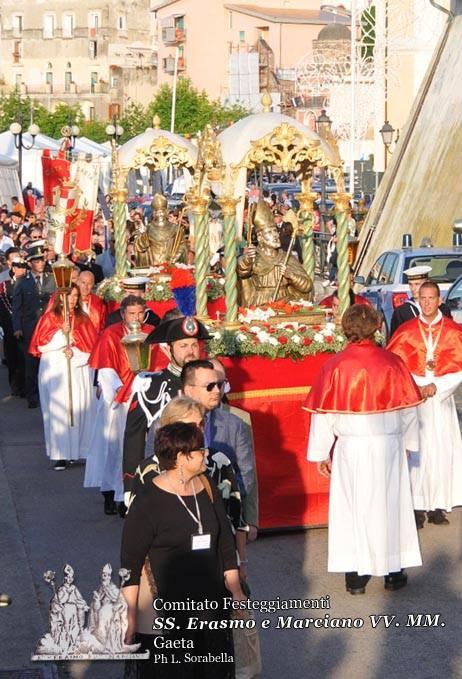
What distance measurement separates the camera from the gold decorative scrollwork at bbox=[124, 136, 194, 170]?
20.5 m

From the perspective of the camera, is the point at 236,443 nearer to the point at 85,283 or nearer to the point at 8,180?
the point at 85,283

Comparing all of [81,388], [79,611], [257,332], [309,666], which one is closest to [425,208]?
[81,388]

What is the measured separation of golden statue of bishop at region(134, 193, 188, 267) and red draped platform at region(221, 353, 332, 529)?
940cm

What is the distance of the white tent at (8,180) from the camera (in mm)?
39531

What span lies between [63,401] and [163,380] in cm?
618

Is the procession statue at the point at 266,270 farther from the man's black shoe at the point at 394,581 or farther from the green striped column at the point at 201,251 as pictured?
the man's black shoe at the point at 394,581

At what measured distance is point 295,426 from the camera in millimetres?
10859

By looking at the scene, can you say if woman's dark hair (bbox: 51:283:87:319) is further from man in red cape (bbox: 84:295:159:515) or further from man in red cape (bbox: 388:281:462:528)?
man in red cape (bbox: 388:281:462:528)

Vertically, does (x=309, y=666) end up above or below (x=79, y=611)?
below

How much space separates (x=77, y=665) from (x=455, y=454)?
12.8 ft

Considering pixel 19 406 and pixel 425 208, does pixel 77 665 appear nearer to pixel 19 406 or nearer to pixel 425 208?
pixel 19 406

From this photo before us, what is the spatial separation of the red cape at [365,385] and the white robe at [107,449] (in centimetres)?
290

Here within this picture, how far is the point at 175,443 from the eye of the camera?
588 cm

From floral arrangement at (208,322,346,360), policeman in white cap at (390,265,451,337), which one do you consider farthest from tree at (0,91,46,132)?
floral arrangement at (208,322,346,360)
